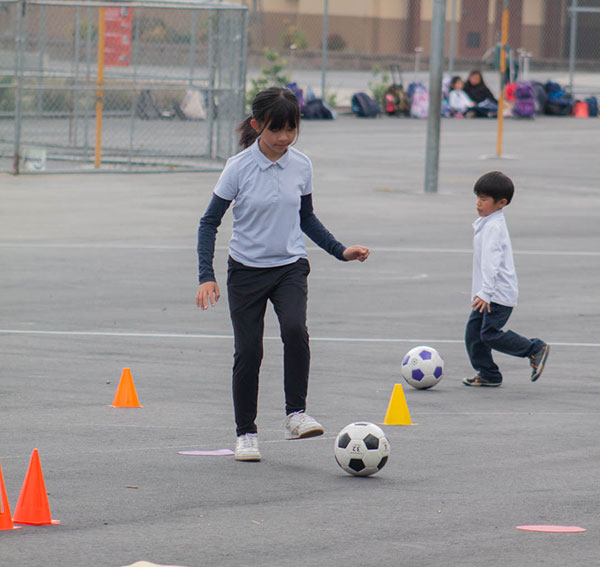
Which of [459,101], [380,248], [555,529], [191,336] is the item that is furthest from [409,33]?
[555,529]

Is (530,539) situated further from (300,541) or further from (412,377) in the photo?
(412,377)

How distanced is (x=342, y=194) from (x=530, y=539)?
16.4m

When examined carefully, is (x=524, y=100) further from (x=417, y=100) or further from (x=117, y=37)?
(x=117, y=37)

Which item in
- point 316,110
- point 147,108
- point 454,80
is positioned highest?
point 454,80

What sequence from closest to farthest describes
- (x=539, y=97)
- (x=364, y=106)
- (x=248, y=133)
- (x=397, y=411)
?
1. (x=248, y=133)
2. (x=397, y=411)
3. (x=364, y=106)
4. (x=539, y=97)

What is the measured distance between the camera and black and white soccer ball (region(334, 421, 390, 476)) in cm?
Result: 634

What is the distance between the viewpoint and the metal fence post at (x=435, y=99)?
2178cm

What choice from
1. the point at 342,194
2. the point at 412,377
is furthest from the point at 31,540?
the point at 342,194

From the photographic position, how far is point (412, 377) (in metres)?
8.62

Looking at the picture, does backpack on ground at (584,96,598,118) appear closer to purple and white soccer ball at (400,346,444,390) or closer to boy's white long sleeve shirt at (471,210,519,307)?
boy's white long sleeve shirt at (471,210,519,307)

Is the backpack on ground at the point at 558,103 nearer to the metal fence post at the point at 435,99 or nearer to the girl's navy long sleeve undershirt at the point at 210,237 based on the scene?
the metal fence post at the point at 435,99

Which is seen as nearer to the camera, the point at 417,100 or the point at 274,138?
the point at 274,138

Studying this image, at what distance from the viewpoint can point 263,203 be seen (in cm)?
669

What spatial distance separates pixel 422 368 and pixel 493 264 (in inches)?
31.3
